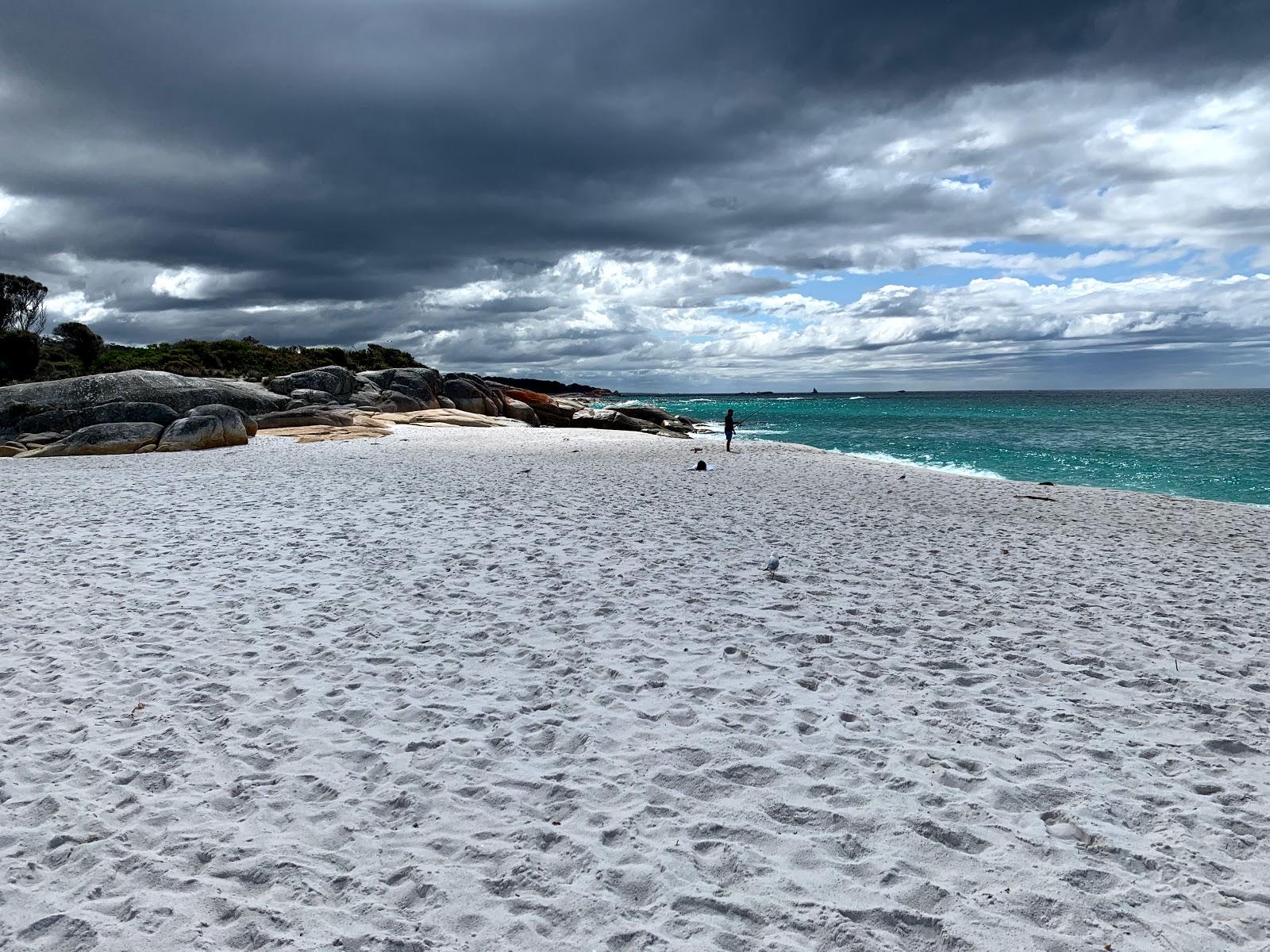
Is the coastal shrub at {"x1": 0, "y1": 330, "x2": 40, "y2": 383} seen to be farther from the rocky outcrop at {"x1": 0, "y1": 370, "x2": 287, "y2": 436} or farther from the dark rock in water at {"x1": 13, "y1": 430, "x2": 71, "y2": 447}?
the dark rock in water at {"x1": 13, "y1": 430, "x2": 71, "y2": 447}

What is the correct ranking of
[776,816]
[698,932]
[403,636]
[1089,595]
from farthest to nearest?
[1089,595] → [403,636] → [776,816] → [698,932]

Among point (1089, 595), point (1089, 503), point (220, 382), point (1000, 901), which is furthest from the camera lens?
point (220, 382)

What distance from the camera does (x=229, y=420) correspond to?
84.3 ft

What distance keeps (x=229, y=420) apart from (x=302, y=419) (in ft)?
22.2

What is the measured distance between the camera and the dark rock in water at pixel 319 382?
39000 millimetres

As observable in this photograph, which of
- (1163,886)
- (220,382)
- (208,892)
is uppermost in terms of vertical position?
(220,382)

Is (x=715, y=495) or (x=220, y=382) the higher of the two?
(x=220, y=382)

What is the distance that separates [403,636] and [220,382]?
3123cm

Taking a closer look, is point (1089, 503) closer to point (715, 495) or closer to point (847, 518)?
point (847, 518)

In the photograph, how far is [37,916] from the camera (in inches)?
134

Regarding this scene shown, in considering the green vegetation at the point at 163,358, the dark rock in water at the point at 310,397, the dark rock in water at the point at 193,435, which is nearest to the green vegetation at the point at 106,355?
the green vegetation at the point at 163,358

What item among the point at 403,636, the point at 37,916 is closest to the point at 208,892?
the point at 37,916

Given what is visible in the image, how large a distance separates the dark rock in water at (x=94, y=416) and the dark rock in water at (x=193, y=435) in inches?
82.7

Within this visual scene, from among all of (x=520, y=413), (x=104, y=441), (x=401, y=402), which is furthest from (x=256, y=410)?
(x=520, y=413)
